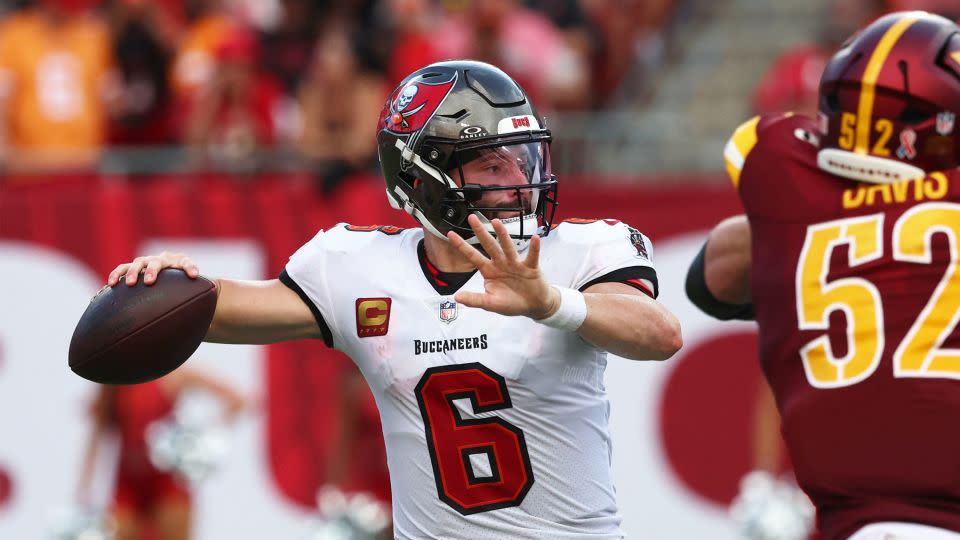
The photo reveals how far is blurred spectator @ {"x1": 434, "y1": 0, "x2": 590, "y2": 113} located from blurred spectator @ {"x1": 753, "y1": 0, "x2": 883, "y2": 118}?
1.17 metres

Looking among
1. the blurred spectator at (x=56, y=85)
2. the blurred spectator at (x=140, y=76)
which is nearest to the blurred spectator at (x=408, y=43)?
the blurred spectator at (x=140, y=76)

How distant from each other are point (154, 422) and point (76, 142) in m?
1.87

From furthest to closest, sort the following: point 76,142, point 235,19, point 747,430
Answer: point 235,19 → point 76,142 → point 747,430

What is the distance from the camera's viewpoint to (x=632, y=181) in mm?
7602

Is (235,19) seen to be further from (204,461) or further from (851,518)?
(851,518)

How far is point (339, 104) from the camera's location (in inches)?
316

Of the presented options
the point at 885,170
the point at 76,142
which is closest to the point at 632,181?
the point at 76,142

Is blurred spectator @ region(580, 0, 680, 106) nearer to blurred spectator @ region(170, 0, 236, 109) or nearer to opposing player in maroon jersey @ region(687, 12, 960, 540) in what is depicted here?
blurred spectator @ region(170, 0, 236, 109)

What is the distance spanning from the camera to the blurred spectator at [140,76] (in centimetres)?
843

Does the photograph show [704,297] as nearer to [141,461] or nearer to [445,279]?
[445,279]

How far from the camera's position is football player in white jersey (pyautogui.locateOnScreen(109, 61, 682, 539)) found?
11.6 feet

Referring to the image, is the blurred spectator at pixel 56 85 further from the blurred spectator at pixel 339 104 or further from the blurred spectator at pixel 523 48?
the blurred spectator at pixel 523 48

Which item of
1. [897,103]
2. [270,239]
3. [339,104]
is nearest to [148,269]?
[897,103]

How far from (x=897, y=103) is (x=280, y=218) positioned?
Result: 452 cm
